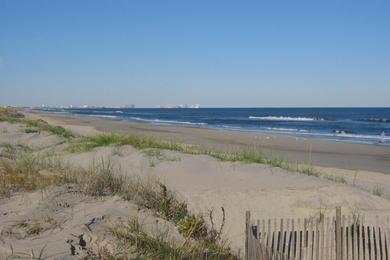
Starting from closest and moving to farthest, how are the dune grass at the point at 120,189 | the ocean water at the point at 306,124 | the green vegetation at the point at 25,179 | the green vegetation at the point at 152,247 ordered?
the green vegetation at the point at 152,247
the dune grass at the point at 120,189
the green vegetation at the point at 25,179
the ocean water at the point at 306,124

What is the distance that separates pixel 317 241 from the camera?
222 inches

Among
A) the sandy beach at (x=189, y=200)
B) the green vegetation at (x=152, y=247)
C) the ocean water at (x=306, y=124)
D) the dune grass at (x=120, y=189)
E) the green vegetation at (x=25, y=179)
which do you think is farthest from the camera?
the ocean water at (x=306, y=124)

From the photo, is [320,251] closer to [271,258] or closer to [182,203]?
[271,258]

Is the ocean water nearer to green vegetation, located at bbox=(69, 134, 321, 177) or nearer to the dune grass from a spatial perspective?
green vegetation, located at bbox=(69, 134, 321, 177)

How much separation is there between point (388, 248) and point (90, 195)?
12.6 feet

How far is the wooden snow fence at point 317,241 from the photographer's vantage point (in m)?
5.39

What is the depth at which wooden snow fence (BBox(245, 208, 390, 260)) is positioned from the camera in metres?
5.39

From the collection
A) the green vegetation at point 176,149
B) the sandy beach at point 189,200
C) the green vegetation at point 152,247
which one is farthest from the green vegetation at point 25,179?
the green vegetation at point 176,149

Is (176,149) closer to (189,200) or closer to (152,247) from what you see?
(189,200)

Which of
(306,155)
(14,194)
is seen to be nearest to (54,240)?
(14,194)

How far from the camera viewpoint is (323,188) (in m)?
8.50

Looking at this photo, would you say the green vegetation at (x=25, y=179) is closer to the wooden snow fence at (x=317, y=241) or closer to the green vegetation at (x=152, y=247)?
the green vegetation at (x=152, y=247)

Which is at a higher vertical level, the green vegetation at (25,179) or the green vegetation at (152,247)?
the green vegetation at (25,179)

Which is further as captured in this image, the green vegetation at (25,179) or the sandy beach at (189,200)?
the green vegetation at (25,179)
